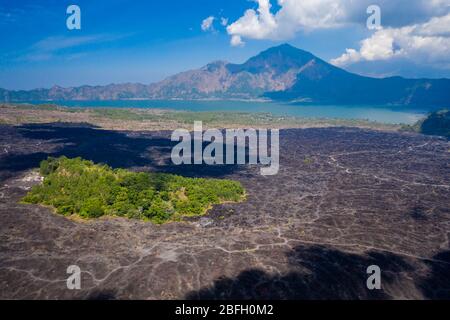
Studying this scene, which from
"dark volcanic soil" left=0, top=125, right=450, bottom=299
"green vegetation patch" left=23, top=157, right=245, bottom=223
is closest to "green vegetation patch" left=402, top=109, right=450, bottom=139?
"dark volcanic soil" left=0, top=125, right=450, bottom=299

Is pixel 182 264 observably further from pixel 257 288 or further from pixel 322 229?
pixel 322 229

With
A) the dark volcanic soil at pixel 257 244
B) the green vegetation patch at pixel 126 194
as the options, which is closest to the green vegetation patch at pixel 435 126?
the dark volcanic soil at pixel 257 244

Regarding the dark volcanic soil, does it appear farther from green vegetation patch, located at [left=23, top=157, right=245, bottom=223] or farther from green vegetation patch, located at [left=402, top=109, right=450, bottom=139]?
green vegetation patch, located at [left=402, top=109, right=450, bottom=139]

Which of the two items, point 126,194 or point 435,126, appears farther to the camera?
point 435,126

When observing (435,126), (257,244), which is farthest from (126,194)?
(435,126)

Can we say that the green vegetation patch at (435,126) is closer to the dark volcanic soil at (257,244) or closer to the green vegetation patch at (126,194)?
the dark volcanic soil at (257,244)

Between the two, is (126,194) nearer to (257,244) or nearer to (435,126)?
(257,244)

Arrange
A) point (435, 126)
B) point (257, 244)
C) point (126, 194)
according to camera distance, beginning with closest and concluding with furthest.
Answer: point (257, 244)
point (126, 194)
point (435, 126)
